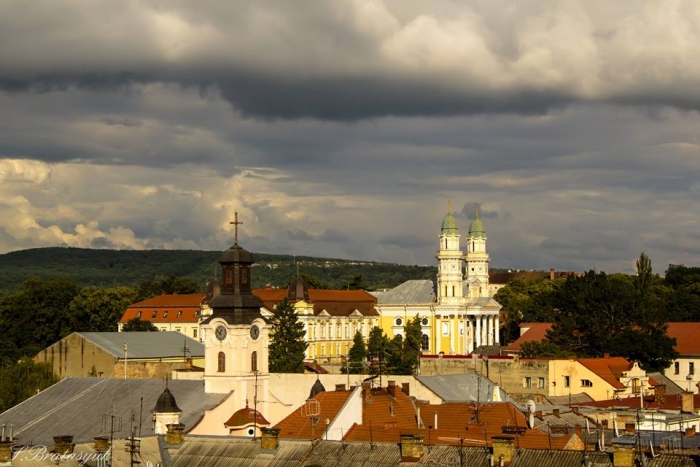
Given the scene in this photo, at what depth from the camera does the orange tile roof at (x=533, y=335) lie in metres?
134

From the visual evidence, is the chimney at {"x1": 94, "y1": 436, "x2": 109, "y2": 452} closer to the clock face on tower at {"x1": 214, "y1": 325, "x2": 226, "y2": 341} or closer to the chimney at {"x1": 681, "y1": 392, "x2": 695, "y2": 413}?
the clock face on tower at {"x1": 214, "y1": 325, "x2": 226, "y2": 341}

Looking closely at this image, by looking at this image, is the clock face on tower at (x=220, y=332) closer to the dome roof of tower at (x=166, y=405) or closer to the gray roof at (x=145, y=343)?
the dome roof of tower at (x=166, y=405)

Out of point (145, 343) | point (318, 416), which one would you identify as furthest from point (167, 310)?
point (318, 416)

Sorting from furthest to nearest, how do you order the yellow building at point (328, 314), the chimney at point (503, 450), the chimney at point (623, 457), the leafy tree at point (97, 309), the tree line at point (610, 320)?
1. the yellow building at point (328, 314)
2. the leafy tree at point (97, 309)
3. the tree line at point (610, 320)
4. the chimney at point (503, 450)
5. the chimney at point (623, 457)

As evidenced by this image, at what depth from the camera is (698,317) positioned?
14738 cm

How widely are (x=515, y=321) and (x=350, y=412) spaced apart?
134741mm

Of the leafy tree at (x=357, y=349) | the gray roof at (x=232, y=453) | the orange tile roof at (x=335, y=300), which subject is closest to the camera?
the gray roof at (x=232, y=453)

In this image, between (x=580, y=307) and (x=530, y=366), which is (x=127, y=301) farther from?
(x=530, y=366)

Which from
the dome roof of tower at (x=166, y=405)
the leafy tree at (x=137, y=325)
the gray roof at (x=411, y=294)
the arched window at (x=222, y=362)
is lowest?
the dome roof of tower at (x=166, y=405)

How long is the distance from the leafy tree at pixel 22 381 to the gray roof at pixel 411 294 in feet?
302

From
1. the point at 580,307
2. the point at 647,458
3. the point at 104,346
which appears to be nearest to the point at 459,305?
the point at 580,307

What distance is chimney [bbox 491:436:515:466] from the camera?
4412 centimetres

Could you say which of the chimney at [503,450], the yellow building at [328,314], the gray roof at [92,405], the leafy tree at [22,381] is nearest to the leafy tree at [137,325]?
the yellow building at [328,314]

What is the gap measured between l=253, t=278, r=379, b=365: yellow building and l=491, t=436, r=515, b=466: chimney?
12662 centimetres
